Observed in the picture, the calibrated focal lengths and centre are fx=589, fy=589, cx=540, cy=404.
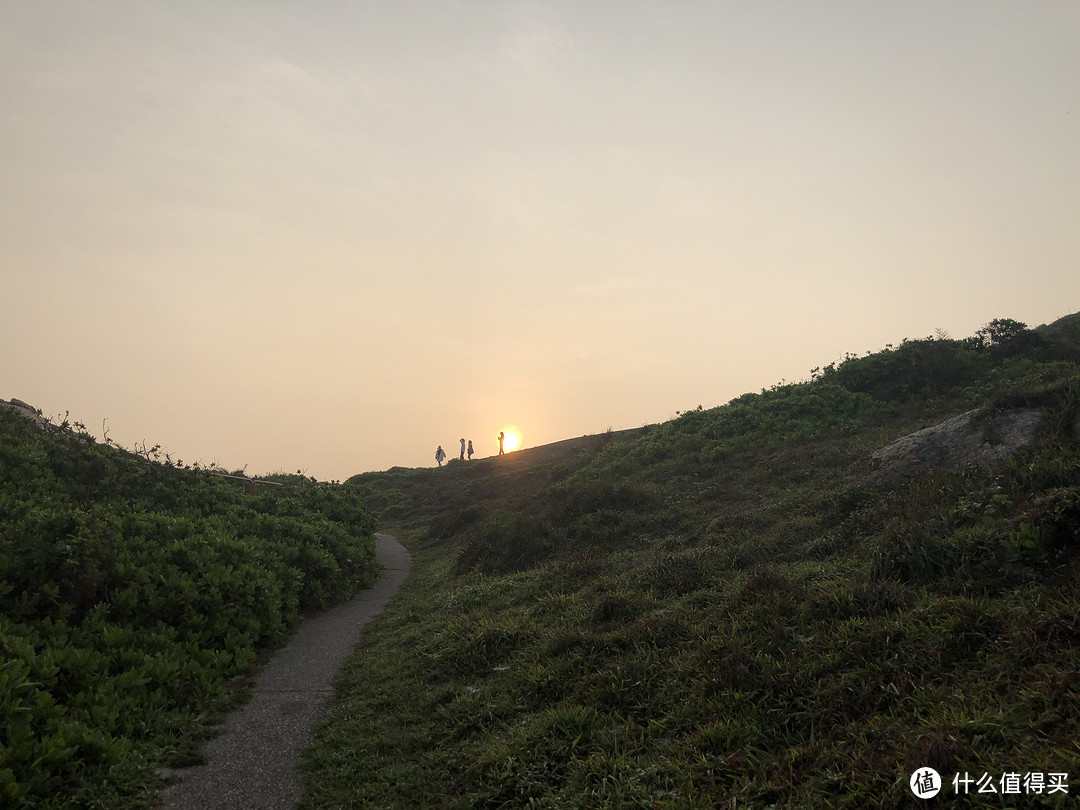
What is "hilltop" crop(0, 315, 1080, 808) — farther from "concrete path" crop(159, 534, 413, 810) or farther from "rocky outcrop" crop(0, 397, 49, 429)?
"rocky outcrop" crop(0, 397, 49, 429)

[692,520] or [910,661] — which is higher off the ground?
Result: [692,520]

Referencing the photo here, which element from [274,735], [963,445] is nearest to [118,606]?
[274,735]

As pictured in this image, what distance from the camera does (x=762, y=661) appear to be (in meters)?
7.23

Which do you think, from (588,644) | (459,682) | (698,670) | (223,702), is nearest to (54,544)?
(223,702)

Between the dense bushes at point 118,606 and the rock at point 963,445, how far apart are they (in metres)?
14.2

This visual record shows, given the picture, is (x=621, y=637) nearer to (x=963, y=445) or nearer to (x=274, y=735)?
(x=274, y=735)

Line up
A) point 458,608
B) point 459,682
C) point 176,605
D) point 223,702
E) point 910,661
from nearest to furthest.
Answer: point 910,661
point 223,702
point 459,682
point 176,605
point 458,608

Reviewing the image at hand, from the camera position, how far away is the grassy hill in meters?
5.37

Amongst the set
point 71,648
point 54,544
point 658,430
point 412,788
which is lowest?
point 412,788

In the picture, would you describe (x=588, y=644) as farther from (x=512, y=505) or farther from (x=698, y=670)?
(x=512, y=505)

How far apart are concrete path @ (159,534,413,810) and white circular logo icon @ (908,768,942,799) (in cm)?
623

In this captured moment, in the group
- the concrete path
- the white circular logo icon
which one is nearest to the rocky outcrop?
the concrete path

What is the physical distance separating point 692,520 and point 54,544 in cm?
1428

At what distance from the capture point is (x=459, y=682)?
9500 millimetres
